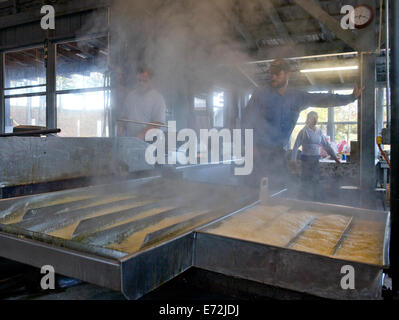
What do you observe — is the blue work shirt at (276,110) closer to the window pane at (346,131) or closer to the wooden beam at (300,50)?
the wooden beam at (300,50)

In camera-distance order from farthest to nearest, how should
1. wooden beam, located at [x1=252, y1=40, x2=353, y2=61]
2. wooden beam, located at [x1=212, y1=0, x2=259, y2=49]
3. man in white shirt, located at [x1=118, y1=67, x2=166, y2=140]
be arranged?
wooden beam, located at [x1=252, y1=40, x2=353, y2=61] < wooden beam, located at [x1=212, y1=0, x2=259, y2=49] < man in white shirt, located at [x1=118, y1=67, x2=166, y2=140]

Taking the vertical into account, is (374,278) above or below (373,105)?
below

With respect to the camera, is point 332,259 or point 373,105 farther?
point 373,105

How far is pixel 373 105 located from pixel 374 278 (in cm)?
368

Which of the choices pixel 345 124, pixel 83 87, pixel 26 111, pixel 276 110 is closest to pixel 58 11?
pixel 83 87

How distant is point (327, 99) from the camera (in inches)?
114

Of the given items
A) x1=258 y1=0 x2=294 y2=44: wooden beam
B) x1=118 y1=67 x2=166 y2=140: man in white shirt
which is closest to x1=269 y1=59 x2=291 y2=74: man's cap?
x1=118 y1=67 x2=166 y2=140: man in white shirt

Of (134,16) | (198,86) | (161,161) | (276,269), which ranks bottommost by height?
(276,269)

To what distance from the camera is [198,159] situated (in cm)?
433

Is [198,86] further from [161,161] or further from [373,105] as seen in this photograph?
[161,161]

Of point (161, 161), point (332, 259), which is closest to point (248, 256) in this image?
point (332, 259)

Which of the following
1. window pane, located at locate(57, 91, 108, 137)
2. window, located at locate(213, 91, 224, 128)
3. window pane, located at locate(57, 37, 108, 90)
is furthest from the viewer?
window, located at locate(213, 91, 224, 128)

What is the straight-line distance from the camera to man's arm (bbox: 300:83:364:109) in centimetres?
283

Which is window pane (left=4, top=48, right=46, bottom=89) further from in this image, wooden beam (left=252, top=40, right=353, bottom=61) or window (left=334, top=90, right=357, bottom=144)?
window (left=334, top=90, right=357, bottom=144)
